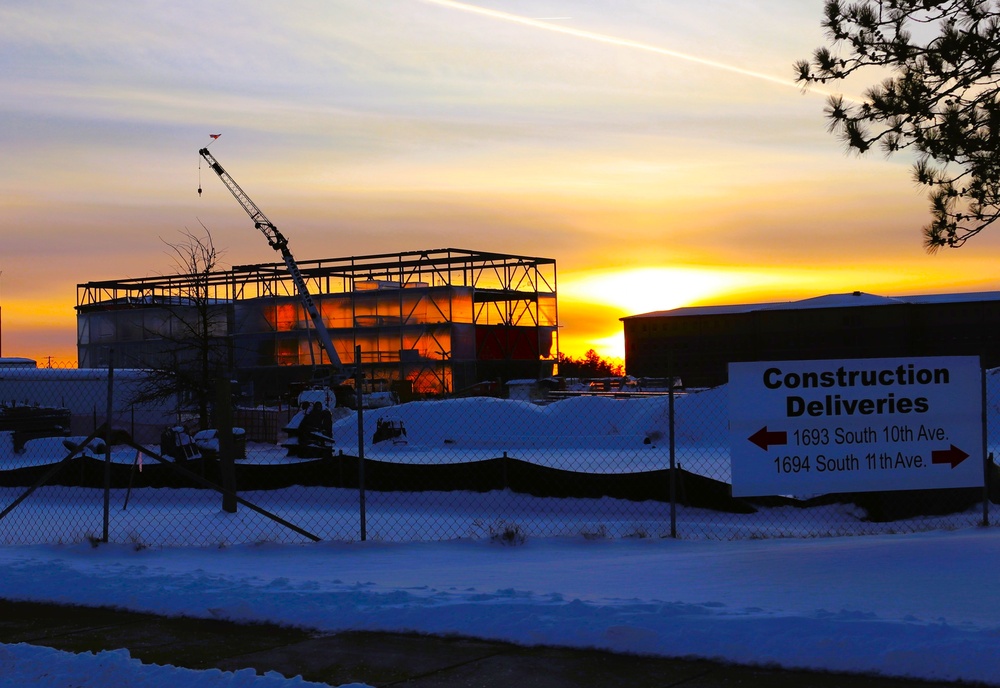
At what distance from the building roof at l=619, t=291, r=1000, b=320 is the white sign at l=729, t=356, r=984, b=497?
86.7 m

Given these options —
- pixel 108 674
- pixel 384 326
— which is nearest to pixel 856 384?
pixel 108 674

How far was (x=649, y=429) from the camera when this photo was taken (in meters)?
36.1

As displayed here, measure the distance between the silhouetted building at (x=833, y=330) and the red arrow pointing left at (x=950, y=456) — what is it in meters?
81.1

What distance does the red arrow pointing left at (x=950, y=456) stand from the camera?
11.6 m

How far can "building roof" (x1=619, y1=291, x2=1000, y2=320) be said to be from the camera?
9525 centimetres

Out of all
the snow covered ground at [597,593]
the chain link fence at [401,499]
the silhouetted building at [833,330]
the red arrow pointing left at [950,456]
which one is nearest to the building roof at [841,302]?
the silhouetted building at [833,330]

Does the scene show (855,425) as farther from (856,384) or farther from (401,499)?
(401,499)

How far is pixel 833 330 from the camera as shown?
3748 inches

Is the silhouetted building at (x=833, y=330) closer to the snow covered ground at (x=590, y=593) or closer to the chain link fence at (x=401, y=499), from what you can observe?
the chain link fence at (x=401, y=499)

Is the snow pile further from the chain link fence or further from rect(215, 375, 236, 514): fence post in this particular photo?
rect(215, 375, 236, 514): fence post

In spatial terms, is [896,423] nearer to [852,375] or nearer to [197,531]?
[852,375]

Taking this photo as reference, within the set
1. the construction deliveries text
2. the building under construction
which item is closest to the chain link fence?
the construction deliveries text

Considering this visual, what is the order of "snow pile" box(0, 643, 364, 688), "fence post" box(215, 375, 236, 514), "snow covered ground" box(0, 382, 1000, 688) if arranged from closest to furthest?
"snow pile" box(0, 643, 364, 688), "snow covered ground" box(0, 382, 1000, 688), "fence post" box(215, 375, 236, 514)

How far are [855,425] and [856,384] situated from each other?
0.42m
